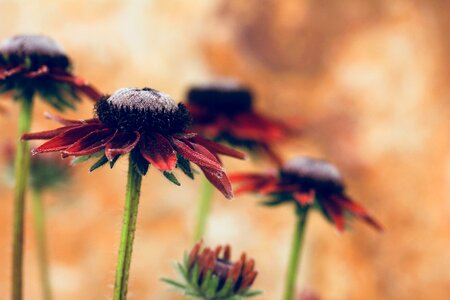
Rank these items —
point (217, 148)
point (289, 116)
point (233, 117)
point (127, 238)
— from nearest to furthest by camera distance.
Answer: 1. point (127, 238)
2. point (217, 148)
3. point (233, 117)
4. point (289, 116)

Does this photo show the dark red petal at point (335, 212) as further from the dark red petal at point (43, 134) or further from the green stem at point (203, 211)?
the dark red petal at point (43, 134)

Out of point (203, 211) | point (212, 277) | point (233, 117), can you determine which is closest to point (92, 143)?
point (212, 277)

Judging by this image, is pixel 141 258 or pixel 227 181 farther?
pixel 141 258

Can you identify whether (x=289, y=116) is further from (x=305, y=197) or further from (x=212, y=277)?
(x=212, y=277)

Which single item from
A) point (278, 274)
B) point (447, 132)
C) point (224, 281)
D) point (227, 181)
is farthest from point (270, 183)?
point (447, 132)

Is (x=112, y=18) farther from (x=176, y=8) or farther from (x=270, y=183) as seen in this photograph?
(x=270, y=183)

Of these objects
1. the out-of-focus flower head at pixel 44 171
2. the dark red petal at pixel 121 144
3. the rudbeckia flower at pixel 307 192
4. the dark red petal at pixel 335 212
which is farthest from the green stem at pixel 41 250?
the dark red petal at pixel 121 144
